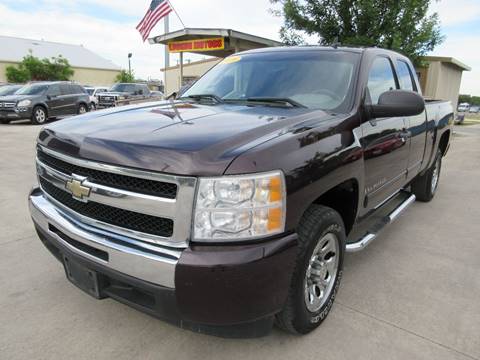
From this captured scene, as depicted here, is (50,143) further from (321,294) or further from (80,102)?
(80,102)

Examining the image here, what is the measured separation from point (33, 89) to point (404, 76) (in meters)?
14.8

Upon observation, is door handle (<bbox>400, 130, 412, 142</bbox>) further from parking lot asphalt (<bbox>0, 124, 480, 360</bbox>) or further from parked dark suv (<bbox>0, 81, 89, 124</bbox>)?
parked dark suv (<bbox>0, 81, 89, 124</bbox>)

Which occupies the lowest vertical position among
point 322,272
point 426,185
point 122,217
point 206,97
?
point 426,185

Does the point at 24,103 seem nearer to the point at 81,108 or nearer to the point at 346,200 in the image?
the point at 81,108

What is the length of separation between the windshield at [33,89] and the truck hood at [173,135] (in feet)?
47.0

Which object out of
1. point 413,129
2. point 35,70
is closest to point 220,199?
point 413,129

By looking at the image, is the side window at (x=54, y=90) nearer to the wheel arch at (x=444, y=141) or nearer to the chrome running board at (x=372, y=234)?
the wheel arch at (x=444, y=141)

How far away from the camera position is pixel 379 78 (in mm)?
3371

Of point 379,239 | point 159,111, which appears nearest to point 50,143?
point 159,111

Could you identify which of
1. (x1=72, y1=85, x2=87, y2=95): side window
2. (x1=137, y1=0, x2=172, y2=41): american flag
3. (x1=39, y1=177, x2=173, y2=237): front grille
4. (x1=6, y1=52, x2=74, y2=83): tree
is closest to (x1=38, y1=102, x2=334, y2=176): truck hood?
(x1=39, y1=177, x2=173, y2=237): front grille

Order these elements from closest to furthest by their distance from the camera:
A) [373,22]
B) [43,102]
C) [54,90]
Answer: [373,22] < [43,102] < [54,90]

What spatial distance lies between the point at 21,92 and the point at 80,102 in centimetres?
229

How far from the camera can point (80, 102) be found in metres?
16.5

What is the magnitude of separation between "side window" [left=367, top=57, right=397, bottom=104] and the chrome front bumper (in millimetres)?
2129
